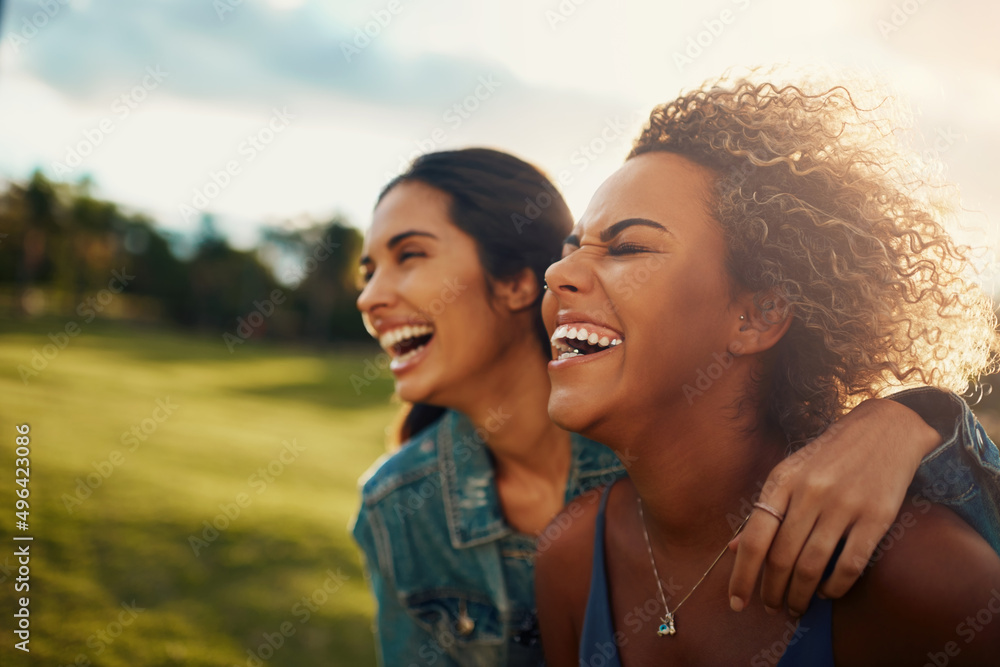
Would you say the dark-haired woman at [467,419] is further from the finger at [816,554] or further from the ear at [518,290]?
the finger at [816,554]

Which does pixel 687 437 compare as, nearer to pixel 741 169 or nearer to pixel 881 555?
pixel 881 555

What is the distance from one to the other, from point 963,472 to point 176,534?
24.8 feet

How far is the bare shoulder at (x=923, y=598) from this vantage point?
5.10 feet

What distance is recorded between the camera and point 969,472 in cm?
189

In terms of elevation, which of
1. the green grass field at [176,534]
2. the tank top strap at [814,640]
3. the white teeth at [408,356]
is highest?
the white teeth at [408,356]

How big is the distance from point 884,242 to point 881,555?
99cm

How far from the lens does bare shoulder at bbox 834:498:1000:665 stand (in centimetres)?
156

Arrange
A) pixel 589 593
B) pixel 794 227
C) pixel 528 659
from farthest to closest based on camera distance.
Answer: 1. pixel 528 659
2. pixel 589 593
3. pixel 794 227

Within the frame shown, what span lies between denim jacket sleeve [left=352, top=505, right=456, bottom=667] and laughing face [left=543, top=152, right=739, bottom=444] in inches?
85.1

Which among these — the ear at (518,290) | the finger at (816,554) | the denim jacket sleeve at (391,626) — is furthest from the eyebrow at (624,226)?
the denim jacket sleeve at (391,626)

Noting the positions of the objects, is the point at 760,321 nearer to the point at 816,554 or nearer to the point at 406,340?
the point at 816,554

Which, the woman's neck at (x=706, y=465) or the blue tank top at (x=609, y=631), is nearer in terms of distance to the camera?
the blue tank top at (x=609, y=631)

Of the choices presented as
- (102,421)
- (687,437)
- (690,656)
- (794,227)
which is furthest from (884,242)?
(102,421)

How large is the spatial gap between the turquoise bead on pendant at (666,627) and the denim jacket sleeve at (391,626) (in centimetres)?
184
